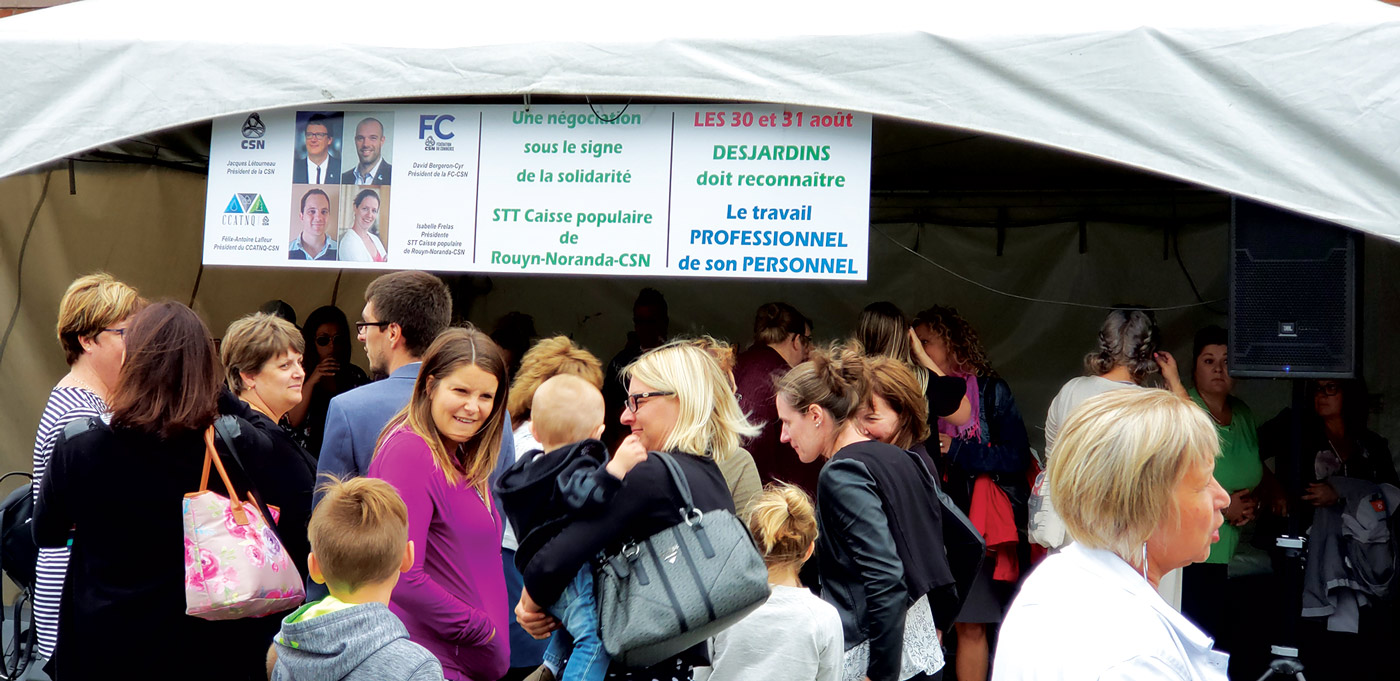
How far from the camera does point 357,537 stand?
2.55 meters

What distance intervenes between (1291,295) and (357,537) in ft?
10.9

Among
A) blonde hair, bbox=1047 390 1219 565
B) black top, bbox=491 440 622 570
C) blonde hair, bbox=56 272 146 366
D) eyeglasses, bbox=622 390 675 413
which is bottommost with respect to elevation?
black top, bbox=491 440 622 570

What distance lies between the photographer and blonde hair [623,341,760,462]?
279 cm

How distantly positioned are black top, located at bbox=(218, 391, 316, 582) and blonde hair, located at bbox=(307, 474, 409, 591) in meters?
0.61

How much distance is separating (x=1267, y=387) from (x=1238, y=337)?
9.70 feet

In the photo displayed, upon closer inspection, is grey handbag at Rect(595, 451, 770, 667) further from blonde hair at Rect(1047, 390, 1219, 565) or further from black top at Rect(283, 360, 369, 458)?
black top at Rect(283, 360, 369, 458)

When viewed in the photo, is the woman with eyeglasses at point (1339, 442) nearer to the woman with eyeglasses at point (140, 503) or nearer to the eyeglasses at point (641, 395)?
the eyeglasses at point (641, 395)

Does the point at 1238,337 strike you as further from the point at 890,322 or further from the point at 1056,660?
the point at 1056,660

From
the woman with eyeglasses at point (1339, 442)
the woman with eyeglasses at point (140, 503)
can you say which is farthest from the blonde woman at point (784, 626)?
the woman with eyeglasses at point (1339, 442)

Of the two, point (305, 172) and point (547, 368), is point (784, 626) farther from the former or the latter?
point (305, 172)

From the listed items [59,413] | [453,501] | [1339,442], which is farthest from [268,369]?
[1339,442]

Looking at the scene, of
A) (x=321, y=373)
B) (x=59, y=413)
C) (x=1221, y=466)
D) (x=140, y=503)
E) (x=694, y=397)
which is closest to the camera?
(x=694, y=397)

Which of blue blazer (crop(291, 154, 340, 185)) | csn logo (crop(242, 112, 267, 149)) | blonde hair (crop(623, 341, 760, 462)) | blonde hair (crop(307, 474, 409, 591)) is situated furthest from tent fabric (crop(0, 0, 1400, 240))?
blonde hair (crop(307, 474, 409, 591))

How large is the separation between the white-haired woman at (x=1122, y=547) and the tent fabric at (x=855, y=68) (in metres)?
2.20
